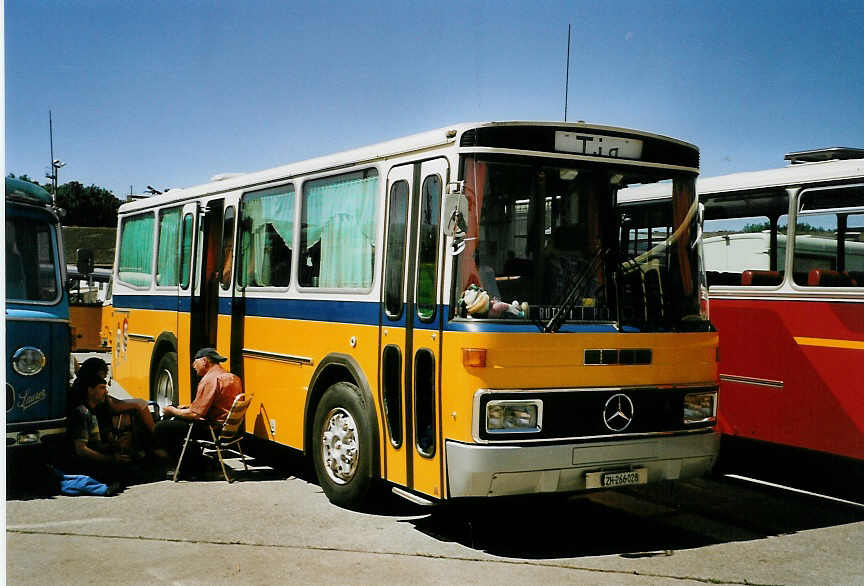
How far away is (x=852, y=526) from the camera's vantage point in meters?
7.81

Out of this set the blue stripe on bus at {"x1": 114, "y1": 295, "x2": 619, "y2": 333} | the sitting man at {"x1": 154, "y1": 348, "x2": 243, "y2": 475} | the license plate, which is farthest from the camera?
the sitting man at {"x1": 154, "y1": 348, "x2": 243, "y2": 475}

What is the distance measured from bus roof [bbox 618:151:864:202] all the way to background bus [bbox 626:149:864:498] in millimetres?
11

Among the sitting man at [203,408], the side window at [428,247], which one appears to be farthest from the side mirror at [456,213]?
the sitting man at [203,408]

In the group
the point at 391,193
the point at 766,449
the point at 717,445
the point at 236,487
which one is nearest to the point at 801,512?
the point at 717,445

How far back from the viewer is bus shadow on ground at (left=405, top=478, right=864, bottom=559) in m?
6.99

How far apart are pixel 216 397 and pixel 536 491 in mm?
3919

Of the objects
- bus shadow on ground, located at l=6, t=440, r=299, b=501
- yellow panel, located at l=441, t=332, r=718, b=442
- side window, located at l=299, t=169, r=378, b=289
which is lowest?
bus shadow on ground, located at l=6, t=440, r=299, b=501

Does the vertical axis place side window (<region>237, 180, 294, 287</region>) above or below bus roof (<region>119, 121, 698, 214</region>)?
below

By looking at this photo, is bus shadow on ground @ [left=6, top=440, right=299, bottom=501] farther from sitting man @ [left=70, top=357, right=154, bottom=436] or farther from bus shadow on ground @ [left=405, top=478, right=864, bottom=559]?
bus shadow on ground @ [left=405, top=478, right=864, bottom=559]

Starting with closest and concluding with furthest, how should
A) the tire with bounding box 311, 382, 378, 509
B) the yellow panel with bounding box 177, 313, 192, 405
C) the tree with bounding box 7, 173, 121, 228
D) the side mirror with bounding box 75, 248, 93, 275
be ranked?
the tire with bounding box 311, 382, 378, 509 < the side mirror with bounding box 75, 248, 93, 275 < the yellow panel with bounding box 177, 313, 192, 405 < the tree with bounding box 7, 173, 121, 228

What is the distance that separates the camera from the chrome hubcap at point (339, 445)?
25.9 feet

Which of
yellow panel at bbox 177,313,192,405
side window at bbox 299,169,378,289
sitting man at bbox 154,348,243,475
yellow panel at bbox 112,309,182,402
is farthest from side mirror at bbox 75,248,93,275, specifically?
side window at bbox 299,169,378,289

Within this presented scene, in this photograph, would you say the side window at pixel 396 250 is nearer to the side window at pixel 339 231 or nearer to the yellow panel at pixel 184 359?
the side window at pixel 339 231

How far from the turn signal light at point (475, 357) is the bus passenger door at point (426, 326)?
39 centimetres
